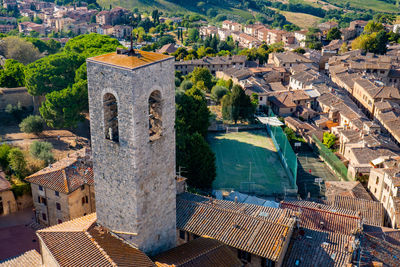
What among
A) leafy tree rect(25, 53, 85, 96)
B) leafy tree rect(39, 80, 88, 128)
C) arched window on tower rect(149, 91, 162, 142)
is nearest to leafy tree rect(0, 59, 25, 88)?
leafy tree rect(25, 53, 85, 96)

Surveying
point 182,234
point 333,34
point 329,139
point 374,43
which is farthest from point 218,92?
point 333,34

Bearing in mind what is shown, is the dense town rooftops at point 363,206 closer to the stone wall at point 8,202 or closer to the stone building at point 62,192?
the stone building at point 62,192

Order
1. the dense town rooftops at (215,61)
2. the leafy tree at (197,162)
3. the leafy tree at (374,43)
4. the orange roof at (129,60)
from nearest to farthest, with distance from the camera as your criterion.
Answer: the orange roof at (129,60), the leafy tree at (197,162), the dense town rooftops at (215,61), the leafy tree at (374,43)

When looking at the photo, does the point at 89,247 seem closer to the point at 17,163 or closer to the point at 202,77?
the point at 17,163

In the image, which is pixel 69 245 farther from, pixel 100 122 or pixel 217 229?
pixel 217 229

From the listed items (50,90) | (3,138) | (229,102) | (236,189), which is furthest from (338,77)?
(3,138)

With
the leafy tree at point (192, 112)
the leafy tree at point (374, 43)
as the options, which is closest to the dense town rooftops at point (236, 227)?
the leafy tree at point (192, 112)
